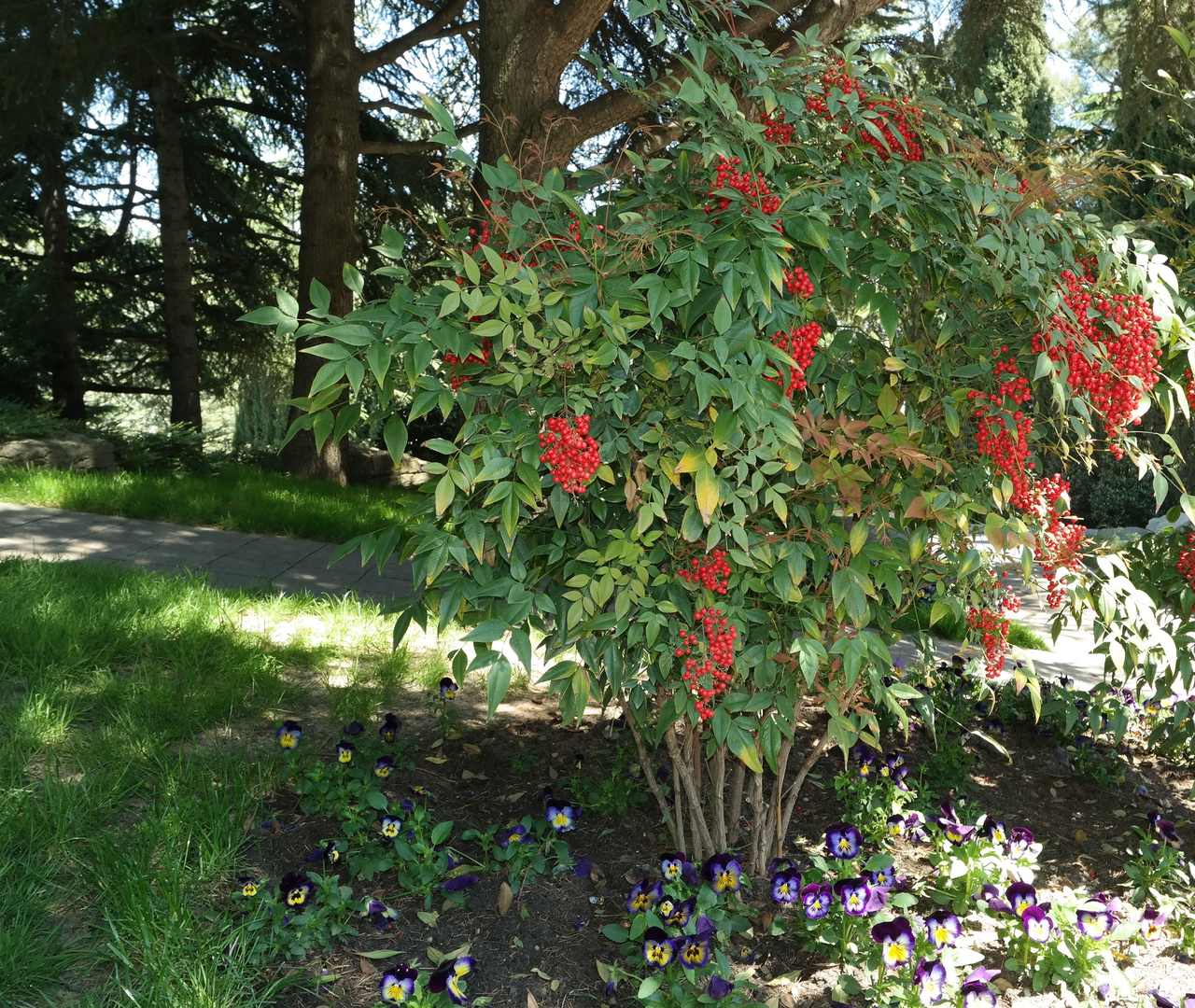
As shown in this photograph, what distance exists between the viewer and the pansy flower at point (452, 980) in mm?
1852

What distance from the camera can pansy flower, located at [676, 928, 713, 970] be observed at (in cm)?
193

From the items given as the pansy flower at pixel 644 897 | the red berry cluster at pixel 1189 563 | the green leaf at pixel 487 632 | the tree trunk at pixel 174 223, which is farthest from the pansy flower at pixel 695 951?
the tree trunk at pixel 174 223

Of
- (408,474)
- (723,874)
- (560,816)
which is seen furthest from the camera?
(408,474)

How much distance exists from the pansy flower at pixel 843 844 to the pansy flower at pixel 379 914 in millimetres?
1040

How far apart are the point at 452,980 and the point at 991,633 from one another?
1.35 metres

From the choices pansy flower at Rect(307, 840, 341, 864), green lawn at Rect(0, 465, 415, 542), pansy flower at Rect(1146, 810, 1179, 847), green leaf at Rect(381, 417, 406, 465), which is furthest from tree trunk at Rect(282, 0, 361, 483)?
pansy flower at Rect(1146, 810, 1179, 847)

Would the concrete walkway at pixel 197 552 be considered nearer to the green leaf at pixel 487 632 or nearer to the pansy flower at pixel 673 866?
the pansy flower at pixel 673 866

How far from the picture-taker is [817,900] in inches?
83.2

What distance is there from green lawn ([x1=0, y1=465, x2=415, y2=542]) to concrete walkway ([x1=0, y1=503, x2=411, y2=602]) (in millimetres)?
118

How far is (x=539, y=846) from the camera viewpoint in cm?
243

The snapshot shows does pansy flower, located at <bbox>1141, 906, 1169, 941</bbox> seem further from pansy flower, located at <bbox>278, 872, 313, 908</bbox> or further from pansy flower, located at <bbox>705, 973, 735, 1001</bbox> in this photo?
pansy flower, located at <bbox>278, 872, 313, 908</bbox>

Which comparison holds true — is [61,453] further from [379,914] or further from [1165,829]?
[1165,829]

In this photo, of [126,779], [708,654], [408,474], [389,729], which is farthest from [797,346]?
[408,474]

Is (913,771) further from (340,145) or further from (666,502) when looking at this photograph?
(340,145)
